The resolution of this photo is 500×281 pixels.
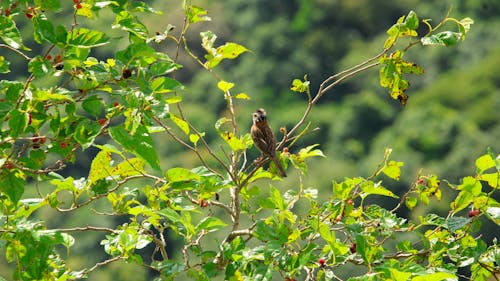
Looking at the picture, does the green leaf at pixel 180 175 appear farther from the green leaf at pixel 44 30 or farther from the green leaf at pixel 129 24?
the green leaf at pixel 44 30

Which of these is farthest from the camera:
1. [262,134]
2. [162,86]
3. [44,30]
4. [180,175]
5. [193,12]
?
[262,134]

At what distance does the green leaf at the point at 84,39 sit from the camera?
3.85 m

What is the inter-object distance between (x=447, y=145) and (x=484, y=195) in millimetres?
50625

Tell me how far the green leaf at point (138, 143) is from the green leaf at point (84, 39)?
1.16ft

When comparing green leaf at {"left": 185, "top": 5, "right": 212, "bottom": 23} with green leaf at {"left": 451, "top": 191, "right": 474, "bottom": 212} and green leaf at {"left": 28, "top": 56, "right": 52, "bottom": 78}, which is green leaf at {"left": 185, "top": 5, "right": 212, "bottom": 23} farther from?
green leaf at {"left": 451, "top": 191, "right": 474, "bottom": 212}

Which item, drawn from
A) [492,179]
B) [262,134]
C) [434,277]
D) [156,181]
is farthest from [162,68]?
[262,134]

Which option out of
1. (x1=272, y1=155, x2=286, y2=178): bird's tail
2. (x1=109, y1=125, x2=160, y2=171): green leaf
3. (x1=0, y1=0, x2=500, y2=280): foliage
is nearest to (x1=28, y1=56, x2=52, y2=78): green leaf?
(x1=0, y1=0, x2=500, y2=280): foliage

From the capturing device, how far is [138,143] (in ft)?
12.2

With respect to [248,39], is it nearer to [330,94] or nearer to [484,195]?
[330,94]

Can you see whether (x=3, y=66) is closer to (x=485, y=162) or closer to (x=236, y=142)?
(x=236, y=142)

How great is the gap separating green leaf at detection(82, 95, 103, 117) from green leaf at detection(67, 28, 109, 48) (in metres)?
0.21

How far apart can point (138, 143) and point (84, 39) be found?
47 cm

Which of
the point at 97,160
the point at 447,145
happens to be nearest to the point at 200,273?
the point at 97,160

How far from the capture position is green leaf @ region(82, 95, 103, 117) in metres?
3.91
